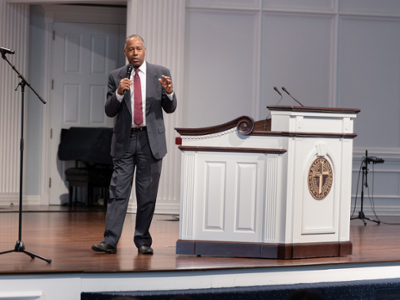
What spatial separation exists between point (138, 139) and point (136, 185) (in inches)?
12.7

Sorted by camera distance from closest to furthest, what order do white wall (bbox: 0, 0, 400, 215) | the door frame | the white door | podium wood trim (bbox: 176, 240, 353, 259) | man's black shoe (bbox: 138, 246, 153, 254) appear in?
podium wood trim (bbox: 176, 240, 353, 259) → man's black shoe (bbox: 138, 246, 153, 254) → white wall (bbox: 0, 0, 400, 215) → the door frame → the white door

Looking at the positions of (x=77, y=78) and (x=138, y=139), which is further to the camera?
(x=77, y=78)

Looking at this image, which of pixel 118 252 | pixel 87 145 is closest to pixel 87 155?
pixel 87 145

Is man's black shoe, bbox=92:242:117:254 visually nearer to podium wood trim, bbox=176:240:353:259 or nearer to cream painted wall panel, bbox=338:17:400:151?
podium wood trim, bbox=176:240:353:259

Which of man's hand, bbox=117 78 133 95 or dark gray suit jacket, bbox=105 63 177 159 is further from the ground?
man's hand, bbox=117 78 133 95

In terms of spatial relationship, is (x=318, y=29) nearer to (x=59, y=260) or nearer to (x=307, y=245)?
(x=307, y=245)

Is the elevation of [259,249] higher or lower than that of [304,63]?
lower

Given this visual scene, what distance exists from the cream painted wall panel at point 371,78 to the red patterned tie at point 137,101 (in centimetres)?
411

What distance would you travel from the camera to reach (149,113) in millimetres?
3447

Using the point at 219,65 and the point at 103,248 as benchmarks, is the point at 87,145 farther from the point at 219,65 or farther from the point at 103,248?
the point at 103,248

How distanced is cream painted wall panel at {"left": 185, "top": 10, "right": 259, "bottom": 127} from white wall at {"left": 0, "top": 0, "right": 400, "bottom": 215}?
0.01m

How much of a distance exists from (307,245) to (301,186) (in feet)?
1.32

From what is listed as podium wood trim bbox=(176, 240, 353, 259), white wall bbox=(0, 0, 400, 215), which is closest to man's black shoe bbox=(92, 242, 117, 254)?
podium wood trim bbox=(176, 240, 353, 259)

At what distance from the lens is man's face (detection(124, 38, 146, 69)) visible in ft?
11.0
